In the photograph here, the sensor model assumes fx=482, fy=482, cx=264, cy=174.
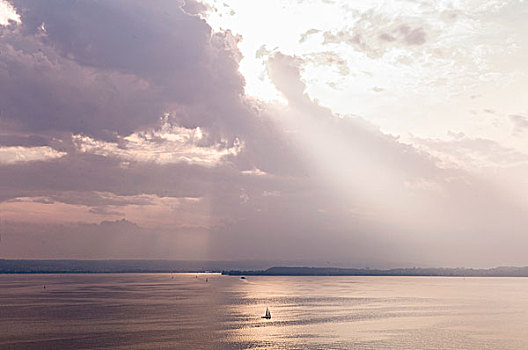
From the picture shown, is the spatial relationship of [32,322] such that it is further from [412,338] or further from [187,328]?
[412,338]

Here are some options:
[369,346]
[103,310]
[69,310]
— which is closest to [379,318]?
[369,346]

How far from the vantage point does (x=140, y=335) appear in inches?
4070

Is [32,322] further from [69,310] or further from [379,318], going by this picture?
[379,318]

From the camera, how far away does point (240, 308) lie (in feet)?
570

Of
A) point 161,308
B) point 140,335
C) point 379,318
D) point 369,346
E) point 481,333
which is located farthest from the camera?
point 161,308

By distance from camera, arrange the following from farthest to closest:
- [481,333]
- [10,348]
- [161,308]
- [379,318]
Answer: [161,308] → [379,318] → [481,333] → [10,348]

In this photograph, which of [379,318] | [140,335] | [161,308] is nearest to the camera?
[140,335]

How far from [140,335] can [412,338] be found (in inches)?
2323

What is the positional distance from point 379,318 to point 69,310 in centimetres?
9750

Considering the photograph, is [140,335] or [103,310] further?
[103,310]

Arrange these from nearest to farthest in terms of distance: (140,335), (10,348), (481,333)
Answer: (10,348) → (140,335) → (481,333)

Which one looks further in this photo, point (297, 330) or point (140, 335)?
point (297, 330)

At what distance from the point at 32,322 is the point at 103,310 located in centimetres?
3309

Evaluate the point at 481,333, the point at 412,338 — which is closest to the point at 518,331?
the point at 481,333
